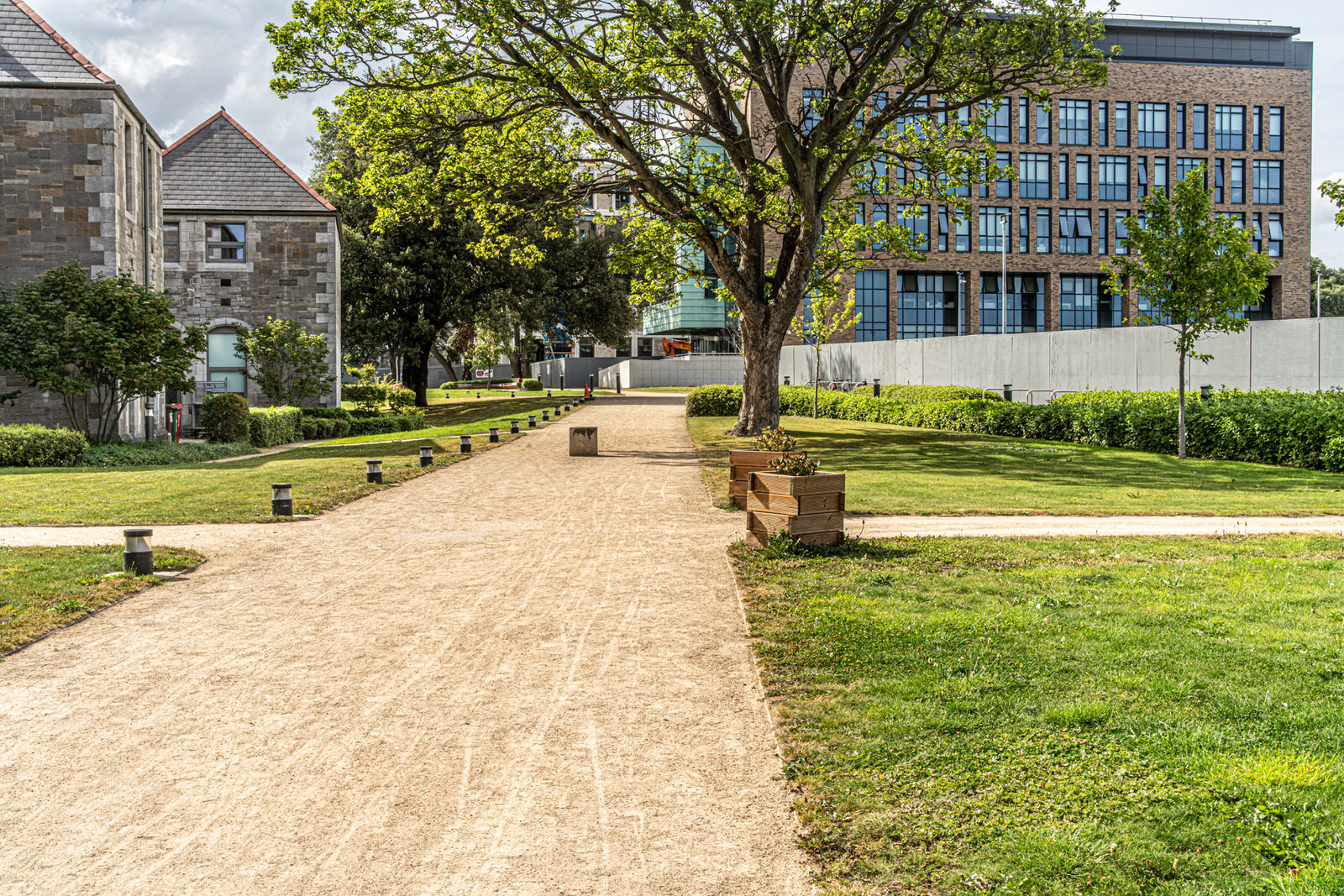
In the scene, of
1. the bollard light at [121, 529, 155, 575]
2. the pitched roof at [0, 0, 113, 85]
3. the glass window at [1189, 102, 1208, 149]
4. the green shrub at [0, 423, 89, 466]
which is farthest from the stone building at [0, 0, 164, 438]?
the glass window at [1189, 102, 1208, 149]

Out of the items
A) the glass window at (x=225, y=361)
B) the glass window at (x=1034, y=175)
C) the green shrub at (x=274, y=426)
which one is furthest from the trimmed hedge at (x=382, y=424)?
Answer: the glass window at (x=1034, y=175)

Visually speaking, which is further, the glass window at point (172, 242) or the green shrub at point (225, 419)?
the glass window at point (172, 242)

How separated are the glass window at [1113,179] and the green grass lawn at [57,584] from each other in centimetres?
6576

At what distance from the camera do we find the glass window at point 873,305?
63.0 metres

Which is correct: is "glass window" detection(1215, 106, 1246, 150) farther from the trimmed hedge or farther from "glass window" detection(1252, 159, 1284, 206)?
the trimmed hedge

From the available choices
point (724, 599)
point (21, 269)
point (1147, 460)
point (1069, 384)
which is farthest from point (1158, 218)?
point (21, 269)

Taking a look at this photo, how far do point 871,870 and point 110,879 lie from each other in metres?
2.86

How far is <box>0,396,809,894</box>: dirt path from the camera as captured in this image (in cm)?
373

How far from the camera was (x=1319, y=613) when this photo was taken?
21.7 feet

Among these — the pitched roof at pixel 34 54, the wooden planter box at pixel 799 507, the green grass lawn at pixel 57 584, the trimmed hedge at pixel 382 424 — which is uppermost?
the pitched roof at pixel 34 54

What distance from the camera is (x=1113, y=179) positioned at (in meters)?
63.3

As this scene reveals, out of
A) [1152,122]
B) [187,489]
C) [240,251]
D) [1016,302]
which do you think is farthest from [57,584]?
[1152,122]

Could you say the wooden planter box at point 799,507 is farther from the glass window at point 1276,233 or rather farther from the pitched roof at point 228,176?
the glass window at point 1276,233

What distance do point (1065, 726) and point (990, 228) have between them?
6294cm
